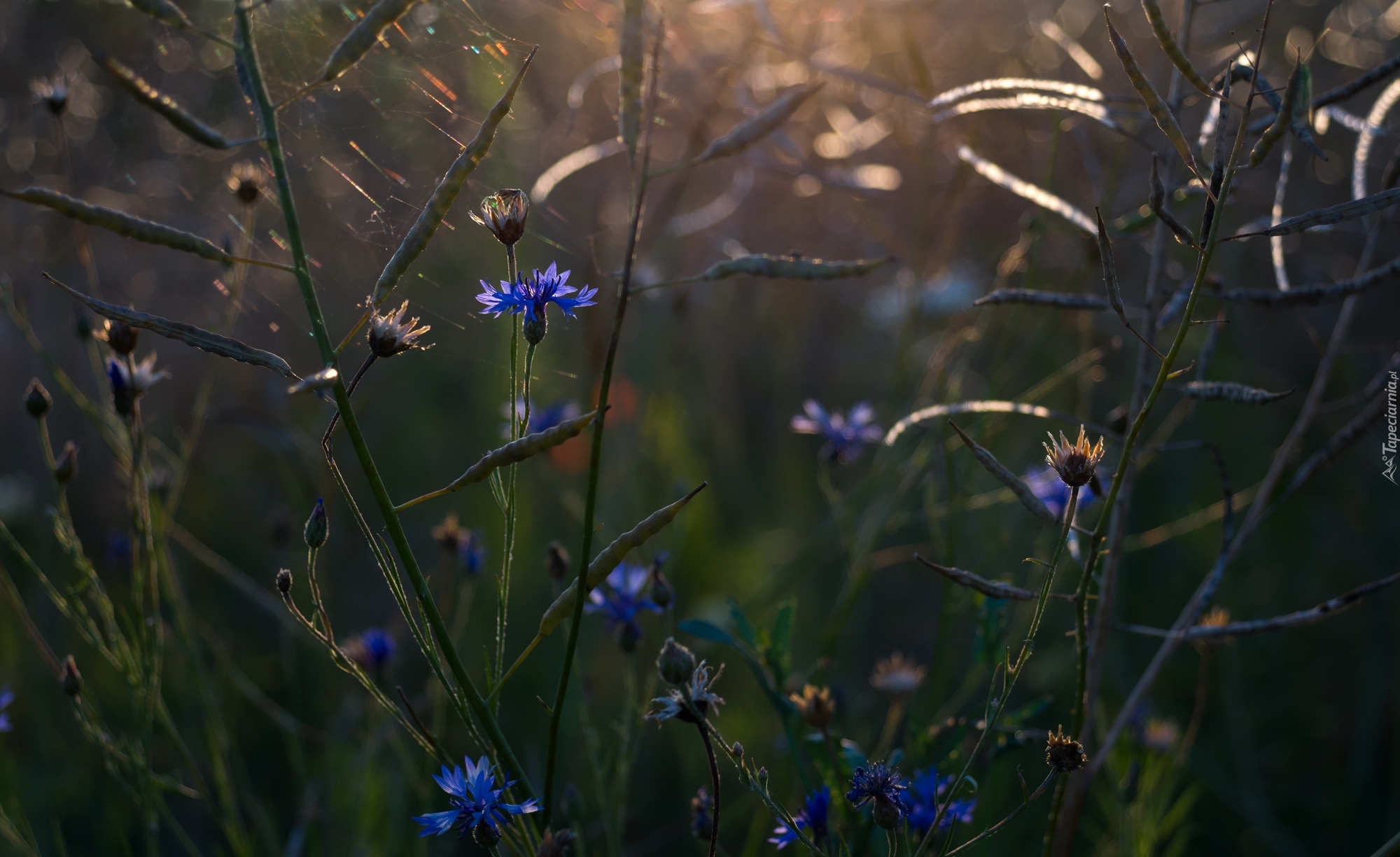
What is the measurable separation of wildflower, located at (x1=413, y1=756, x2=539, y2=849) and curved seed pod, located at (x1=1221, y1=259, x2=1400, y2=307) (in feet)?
2.74

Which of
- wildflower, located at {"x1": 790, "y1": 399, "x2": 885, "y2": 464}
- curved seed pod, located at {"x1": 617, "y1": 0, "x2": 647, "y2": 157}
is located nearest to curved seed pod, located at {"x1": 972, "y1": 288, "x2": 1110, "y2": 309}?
curved seed pod, located at {"x1": 617, "y1": 0, "x2": 647, "y2": 157}

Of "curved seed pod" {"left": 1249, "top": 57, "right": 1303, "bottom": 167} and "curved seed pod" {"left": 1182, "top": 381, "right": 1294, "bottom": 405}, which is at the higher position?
"curved seed pod" {"left": 1249, "top": 57, "right": 1303, "bottom": 167}

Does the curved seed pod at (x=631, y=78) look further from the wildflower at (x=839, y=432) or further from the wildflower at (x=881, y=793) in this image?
the wildflower at (x=839, y=432)

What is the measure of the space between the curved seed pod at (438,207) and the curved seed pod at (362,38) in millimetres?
91

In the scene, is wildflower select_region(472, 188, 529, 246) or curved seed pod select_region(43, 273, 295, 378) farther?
wildflower select_region(472, 188, 529, 246)

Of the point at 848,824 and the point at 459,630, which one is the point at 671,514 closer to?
the point at 848,824

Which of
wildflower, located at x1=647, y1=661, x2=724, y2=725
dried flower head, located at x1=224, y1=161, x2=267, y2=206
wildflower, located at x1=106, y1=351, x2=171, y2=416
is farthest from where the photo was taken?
dried flower head, located at x1=224, y1=161, x2=267, y2=206

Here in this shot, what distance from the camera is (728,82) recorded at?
1724 mm

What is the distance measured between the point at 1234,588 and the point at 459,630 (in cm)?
210

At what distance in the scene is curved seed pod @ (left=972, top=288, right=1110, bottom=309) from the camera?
2.74ft

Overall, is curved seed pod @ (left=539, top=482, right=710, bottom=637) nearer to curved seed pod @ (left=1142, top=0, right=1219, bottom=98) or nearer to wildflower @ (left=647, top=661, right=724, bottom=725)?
wildflower @ (left=647, top=661, right=724, bottom=725)

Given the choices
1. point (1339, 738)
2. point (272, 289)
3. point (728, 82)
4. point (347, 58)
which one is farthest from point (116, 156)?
point (1339, 738)

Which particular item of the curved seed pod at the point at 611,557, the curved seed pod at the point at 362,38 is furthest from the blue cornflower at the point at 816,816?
the curved seed pod at the point at 362,38

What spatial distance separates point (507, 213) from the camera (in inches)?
28.0
